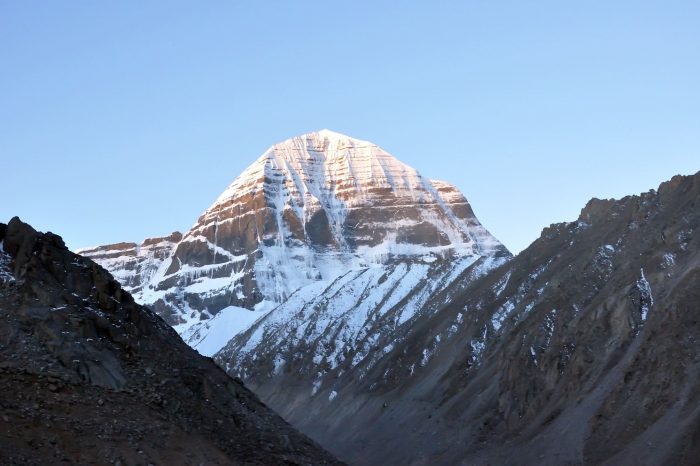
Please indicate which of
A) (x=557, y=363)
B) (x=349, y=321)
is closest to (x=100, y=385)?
(x=557, y=363)

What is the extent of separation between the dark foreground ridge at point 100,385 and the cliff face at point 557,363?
2776 centimetres

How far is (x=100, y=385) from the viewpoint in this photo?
42.1 metres

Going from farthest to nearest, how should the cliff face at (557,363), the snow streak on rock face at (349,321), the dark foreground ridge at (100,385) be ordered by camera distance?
the snow streak on rock face at (349,321) → the cliff face at (557,363) → the dark foreground ridge at (100,385)

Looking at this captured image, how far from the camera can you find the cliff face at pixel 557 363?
7250 centimetres

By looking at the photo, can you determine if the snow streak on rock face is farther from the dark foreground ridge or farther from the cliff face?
the dark foreground ridge

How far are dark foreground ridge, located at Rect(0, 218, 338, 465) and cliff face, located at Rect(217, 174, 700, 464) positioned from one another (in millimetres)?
27759

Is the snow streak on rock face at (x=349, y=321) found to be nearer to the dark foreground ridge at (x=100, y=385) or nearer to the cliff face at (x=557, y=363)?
the cliff face at (x=557, y=363)

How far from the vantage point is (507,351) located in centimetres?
10106

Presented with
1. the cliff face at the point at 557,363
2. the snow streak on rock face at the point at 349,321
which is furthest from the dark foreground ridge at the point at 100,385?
the snow streak on rock face at the point at 349,321

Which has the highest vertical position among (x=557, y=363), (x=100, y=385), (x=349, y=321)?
(x=349, y=321)

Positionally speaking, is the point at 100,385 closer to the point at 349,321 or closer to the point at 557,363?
the point at 557,363

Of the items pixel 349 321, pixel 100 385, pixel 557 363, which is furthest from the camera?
pixel 349 321

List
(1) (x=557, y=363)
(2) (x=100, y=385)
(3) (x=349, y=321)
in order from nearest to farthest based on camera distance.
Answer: (2) (x=100, y=385), (1) (x=557, y=363), (3) (x=349, y=321)

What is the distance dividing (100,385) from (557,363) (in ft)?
178
